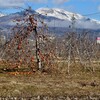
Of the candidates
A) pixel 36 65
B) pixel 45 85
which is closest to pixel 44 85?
pixel 45 85

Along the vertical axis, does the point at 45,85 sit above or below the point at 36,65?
below

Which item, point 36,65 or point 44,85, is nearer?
point 44,85

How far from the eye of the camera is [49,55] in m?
24.3

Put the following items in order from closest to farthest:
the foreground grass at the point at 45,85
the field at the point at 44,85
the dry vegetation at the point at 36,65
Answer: the field at the point at 44,85
the foreground grass at the point at 45,85
the dry vegetation at the point at 36,65

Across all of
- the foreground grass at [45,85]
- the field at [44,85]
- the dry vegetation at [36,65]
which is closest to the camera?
the field at [44,85]

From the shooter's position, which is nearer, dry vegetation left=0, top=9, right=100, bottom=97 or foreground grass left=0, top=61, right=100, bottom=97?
foreground grass left=0, top=61, right=100, bottom=97

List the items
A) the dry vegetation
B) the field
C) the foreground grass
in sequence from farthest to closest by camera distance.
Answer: the dry vegetation
the foreground grass
the field

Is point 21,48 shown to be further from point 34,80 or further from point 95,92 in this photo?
point 95,92

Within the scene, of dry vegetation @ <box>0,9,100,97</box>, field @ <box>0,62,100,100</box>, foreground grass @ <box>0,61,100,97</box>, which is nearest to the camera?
field @ <box>0,62,100,100</box>

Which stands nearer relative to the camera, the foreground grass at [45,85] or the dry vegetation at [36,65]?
the foreground grass at [45,85]

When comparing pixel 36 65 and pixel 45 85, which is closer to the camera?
pixel 45 85

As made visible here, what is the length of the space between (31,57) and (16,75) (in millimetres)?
2104

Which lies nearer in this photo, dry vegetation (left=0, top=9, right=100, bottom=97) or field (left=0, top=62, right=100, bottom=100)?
field (left=0, top=62, right=100, bottom=100)

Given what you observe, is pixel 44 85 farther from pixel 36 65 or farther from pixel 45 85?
pixel 36 65
